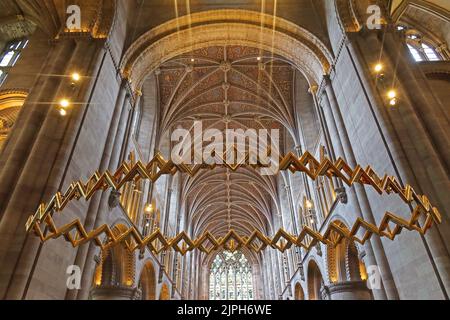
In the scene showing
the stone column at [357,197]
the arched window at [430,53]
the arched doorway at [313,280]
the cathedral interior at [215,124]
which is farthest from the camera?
the arched doorway at [313,280]

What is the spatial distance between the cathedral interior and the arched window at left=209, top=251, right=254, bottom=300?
22.6 metres

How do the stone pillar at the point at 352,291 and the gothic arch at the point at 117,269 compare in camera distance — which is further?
the gothic arch at the point at 117,269

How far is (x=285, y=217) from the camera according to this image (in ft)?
78.6

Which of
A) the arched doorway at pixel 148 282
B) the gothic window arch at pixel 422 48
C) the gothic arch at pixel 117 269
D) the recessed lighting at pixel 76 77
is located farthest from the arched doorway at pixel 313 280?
the recessed lighting at pixel 76 77

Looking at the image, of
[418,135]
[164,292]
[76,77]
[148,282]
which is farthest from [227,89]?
[164,292]

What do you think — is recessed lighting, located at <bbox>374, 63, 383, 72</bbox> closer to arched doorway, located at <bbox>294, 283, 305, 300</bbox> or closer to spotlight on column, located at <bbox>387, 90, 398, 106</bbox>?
spotlight on column, located at <bbox>387, 90, 398, 106</bbox>

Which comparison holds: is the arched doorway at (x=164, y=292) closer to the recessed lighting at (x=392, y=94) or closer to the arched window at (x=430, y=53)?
the recessed lighting at (x=392, y=94)

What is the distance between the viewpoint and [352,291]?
1226 cm

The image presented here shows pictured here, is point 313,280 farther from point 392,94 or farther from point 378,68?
point 378,68

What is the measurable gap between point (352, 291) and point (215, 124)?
43.5ft

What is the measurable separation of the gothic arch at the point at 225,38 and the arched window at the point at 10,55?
455 cm

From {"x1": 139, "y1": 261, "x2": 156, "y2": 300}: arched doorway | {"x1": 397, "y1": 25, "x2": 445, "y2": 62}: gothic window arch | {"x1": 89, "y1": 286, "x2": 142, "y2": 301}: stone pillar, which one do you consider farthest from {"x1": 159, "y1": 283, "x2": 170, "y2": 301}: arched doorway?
{"x1": 397, "y1": 25, "x2": 445, "y2": 62}: gothic window arch

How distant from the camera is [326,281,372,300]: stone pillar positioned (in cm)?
1222

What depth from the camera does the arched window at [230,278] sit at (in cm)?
4078
